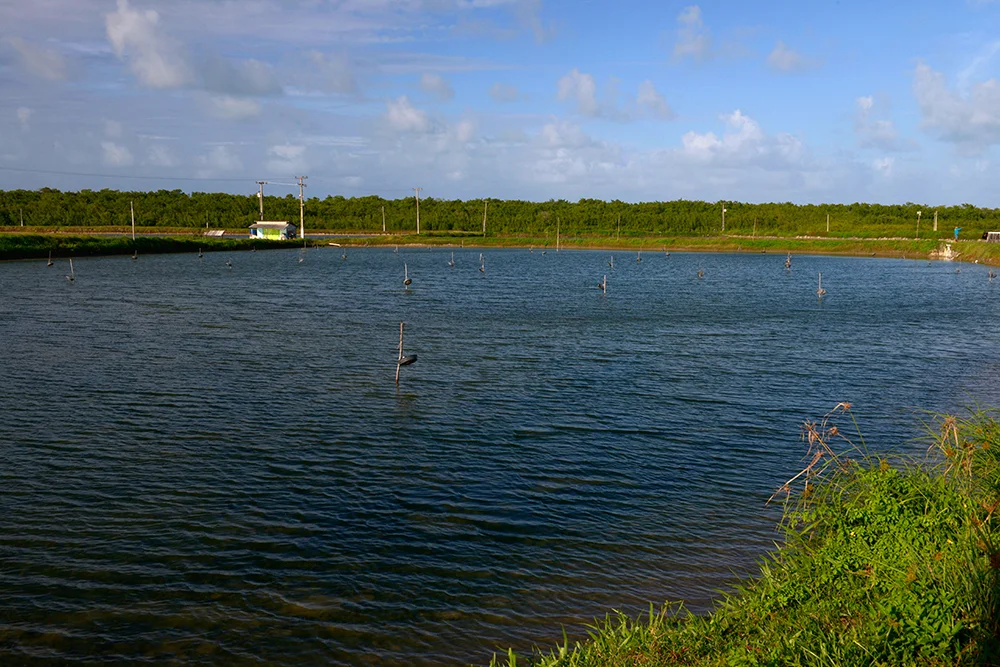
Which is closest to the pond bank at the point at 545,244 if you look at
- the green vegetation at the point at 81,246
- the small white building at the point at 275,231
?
the green vegetation at the point at 81,246

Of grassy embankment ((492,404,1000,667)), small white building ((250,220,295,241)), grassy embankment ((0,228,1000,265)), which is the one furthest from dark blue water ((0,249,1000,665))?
small white building ((250,220,295,241))

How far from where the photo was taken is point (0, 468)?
17.3m

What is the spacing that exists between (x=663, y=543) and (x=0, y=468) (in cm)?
1408

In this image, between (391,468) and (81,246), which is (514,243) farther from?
(391,468)

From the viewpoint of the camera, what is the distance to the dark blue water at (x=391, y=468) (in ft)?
37.6

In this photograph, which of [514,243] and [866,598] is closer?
[866,598]

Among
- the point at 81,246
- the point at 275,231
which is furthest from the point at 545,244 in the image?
the point at 81,246

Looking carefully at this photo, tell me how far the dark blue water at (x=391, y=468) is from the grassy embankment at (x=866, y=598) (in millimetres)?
1983

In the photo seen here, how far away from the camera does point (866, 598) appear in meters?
8.73

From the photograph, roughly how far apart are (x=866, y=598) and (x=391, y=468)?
11194 millimetres

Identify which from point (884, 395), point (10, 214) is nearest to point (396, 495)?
point (884, 395)

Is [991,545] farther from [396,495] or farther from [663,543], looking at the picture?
[396,495]

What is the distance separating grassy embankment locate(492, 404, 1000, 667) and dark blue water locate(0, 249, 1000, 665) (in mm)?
1983

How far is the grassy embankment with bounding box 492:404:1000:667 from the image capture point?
293 inches
